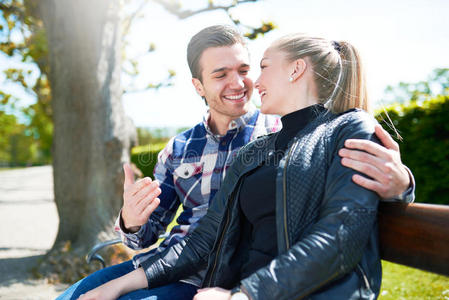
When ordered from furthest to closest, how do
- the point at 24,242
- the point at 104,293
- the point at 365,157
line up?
the point at 24,242 → the point at 104,293 → the point at 365,157

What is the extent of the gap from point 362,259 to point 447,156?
5.95 metres

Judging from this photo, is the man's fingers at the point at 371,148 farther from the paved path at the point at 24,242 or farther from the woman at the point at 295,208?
the paved path at the point at 24,242

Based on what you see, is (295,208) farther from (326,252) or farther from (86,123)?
(86,123)

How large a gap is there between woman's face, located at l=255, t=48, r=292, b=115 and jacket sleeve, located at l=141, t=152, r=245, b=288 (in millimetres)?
384

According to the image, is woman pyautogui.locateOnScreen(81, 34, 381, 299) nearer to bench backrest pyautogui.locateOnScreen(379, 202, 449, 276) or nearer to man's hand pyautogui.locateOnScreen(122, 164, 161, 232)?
bench backrest pyautogui.locateOnScreen(379, 202, 449, 276)

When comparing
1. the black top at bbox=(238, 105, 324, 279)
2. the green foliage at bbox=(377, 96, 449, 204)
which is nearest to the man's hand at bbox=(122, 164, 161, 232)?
the black top at bbox=(238, 105, 324, 279)

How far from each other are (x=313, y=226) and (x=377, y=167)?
0.30 metres

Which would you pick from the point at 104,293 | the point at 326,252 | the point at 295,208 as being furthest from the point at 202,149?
the point at 326,252

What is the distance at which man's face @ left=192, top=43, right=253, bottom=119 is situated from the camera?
2.47 m

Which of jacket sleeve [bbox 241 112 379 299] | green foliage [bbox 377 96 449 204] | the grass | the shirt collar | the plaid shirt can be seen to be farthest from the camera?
green foliage [bbox 377 96 449 204]

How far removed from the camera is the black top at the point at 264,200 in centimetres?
158

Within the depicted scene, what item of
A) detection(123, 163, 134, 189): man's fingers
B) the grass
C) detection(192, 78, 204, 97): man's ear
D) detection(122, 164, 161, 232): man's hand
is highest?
detection(192, 78, 204, 97): man's ear

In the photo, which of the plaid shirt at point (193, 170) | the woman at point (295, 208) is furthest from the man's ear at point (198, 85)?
the woman at point (295, 208)

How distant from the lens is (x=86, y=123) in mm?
5488
